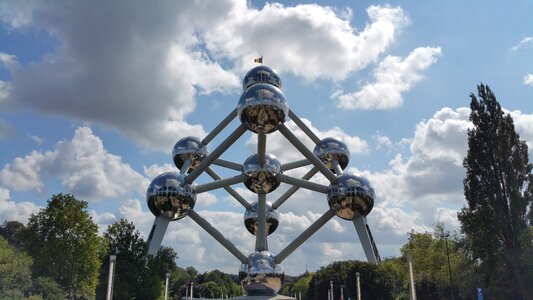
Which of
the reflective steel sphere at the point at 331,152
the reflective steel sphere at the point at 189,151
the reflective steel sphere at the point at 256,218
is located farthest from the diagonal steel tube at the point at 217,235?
the reflective steel sphere at the point at 331,152

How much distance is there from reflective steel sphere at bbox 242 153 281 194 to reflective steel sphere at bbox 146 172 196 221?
245 cm

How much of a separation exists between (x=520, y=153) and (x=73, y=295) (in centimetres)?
3008

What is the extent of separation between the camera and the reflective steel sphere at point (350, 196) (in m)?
19.0

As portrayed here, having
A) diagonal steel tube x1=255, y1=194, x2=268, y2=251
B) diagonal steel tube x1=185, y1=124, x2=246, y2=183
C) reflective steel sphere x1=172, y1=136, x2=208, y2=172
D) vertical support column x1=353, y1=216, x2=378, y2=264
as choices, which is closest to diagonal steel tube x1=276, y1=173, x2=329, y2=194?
diagonal steel tube x1=255, y1=194, x2=268, y2=251

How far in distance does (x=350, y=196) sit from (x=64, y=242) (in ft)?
63.7

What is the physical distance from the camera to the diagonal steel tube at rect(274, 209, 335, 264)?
64.2ft

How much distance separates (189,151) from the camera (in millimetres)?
23656

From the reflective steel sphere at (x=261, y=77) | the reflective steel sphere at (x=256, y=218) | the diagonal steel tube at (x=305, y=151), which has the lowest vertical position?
the reflective steel sphere at (x=256, y=218)

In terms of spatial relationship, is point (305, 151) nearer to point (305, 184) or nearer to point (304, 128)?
point (305, 184)

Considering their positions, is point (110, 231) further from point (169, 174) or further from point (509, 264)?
point (509, 264)

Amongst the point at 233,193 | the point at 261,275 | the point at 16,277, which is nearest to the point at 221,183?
the point at 233,193

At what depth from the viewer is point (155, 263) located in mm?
30625

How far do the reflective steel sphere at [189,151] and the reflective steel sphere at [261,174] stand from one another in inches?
144

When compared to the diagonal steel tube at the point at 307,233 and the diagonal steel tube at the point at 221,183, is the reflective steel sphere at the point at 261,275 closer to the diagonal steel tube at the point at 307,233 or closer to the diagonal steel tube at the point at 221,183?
the diagonal steel tube at the point at 307,233
